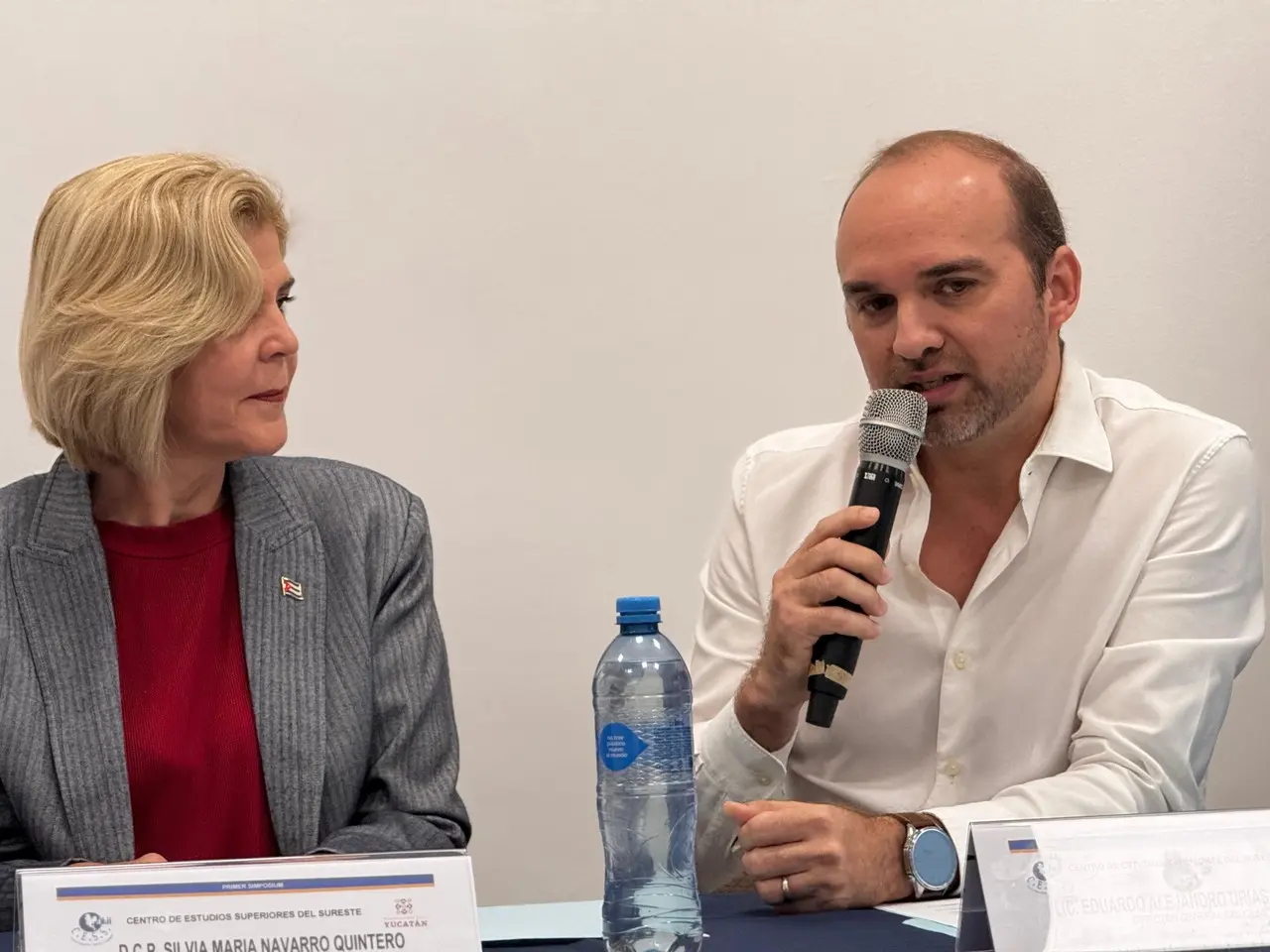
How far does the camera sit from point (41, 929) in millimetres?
1136

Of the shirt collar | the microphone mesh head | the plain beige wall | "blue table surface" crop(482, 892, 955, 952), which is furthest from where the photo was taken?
the plain beige wall

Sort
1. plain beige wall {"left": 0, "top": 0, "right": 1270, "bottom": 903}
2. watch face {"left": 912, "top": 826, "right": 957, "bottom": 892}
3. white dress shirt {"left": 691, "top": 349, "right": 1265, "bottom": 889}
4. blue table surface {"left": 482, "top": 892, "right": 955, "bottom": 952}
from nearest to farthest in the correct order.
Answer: blue table surface {"left": 482, "top": 892, "right": 955, "bottom": 952}, watch face {"left": 912, "top": 826, "right": 957, "bottom": 892}, white dress shirt {"left": 691, "top": 349, "right": 1265, "bottom": 889}, plain beige wall {"left": 0, "top": 0, "right": 1270, "bottom": 903}

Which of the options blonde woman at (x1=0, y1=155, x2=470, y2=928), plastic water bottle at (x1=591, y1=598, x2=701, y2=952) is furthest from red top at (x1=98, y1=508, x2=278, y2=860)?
plastic water bottle at (x1=591, y1=598, x2=701, y2=952)

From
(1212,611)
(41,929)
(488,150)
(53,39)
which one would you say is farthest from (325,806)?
(53,39)

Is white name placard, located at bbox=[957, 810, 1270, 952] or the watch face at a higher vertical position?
white name placard, located at bbox=[957, 810, 1270, 952]

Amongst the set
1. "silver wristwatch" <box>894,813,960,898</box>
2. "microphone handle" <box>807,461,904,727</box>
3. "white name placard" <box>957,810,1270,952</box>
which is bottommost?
"silver wristwatch" <box>894,813,960,898</box>

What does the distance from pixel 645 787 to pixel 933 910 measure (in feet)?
1.04

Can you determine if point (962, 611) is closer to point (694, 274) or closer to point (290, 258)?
point (694, 274)

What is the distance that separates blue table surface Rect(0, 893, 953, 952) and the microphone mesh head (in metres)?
0.53

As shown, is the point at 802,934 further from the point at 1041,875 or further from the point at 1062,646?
the point at 1062,646

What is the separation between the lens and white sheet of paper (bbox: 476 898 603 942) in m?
1.39

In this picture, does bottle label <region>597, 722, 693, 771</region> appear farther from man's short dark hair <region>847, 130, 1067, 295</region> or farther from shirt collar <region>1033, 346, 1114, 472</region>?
man's short dark hair <region>847, 130, 1067, 295</region>

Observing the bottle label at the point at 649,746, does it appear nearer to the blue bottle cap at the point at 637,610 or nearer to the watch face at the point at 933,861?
the blue bottle cap at the point at 637,610

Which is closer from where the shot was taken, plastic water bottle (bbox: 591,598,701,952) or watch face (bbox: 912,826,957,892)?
plastic water bottle (bbox: 591,598,701,952)
